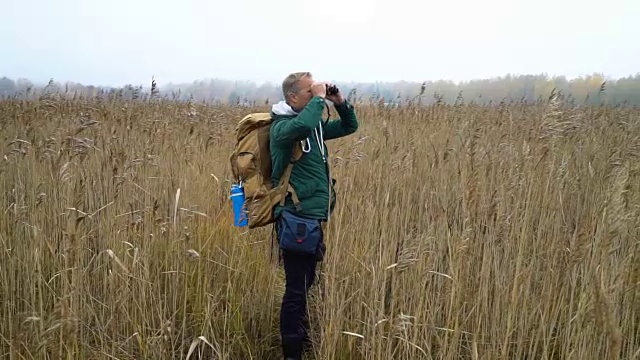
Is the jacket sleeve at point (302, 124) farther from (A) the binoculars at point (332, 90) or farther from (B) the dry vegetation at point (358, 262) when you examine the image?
(B) the dry vegetation at point (358, 262)

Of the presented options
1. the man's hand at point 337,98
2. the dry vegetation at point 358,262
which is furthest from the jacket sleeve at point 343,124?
the dry vegetation at point 358,262

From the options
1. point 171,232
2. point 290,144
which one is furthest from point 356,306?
point 171,232

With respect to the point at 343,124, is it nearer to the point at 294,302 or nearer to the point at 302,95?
the point at 302,95

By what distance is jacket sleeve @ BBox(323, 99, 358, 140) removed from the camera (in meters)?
2.53

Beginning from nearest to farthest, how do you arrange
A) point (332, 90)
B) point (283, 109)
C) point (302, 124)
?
point (302, 124)
point (283, 109)
point (332, 90)

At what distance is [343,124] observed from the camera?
2594 millimetres

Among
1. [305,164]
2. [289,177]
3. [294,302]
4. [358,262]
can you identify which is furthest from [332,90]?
[294,302]

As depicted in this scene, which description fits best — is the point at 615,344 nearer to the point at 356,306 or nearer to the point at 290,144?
the point at 356,306

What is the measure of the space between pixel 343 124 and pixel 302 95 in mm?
438

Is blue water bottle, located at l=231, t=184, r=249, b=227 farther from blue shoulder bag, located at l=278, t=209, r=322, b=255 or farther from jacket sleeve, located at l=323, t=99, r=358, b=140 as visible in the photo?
jacket sleeve, located at l=323, t=99, r=358, b=140

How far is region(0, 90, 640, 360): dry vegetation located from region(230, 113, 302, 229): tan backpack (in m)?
0.35

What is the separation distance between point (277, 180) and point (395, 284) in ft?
2.55

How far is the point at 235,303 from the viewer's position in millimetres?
2426

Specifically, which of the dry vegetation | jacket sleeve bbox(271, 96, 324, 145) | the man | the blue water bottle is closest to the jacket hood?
the man
